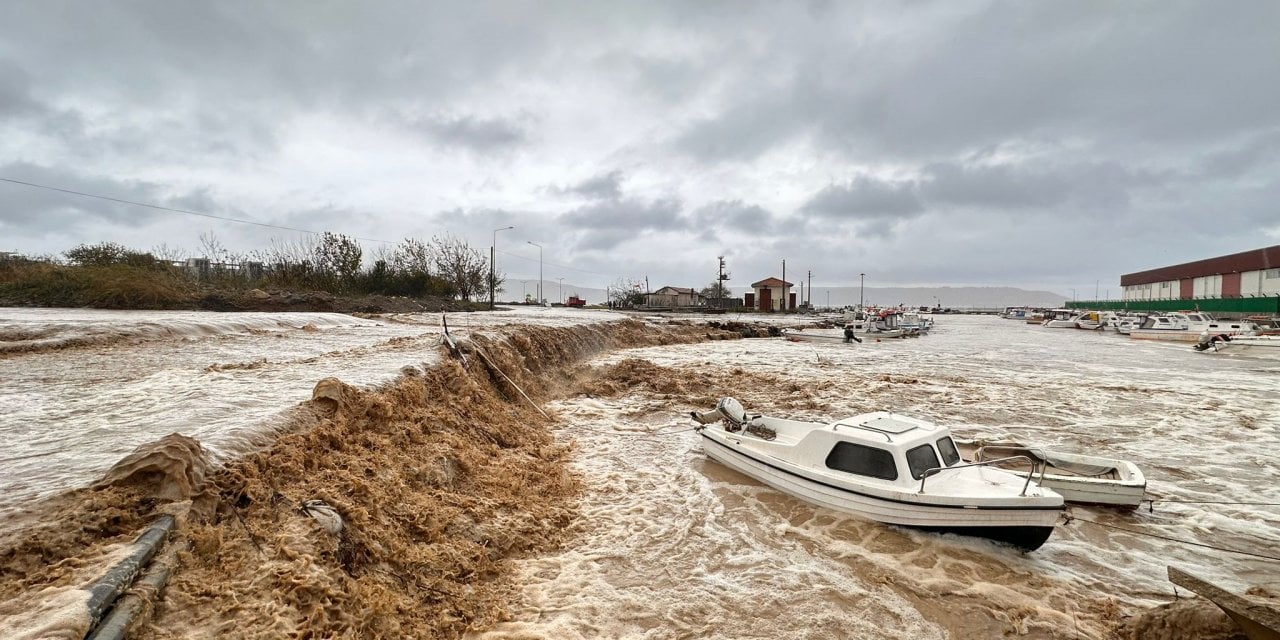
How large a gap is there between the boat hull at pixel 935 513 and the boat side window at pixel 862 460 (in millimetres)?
330

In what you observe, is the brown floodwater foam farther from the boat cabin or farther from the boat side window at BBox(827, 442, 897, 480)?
the boat side window at BBox(827, 442, 897, 480)

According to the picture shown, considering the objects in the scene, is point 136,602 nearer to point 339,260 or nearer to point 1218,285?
point 339,260

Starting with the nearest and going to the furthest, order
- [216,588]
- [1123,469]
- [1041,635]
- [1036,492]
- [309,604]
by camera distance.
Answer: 1. [216,588]
2. [309,604]
3. [1041,635]
4. [1036,492]
5. [1123,469]

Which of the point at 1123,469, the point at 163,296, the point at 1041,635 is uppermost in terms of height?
the point at 163,296

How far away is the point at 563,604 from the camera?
536 cm

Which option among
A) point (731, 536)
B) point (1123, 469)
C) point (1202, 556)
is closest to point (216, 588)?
point (731, 536)

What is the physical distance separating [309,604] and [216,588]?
1.93 feet

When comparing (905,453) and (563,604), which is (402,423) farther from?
(905,453)

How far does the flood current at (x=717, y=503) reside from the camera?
17.5ft

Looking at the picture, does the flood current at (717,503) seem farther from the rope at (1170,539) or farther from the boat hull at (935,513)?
the boat hull at (935,513)

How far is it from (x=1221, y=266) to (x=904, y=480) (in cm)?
9244

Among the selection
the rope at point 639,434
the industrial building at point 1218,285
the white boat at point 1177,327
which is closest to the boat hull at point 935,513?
the rope at point 639,434

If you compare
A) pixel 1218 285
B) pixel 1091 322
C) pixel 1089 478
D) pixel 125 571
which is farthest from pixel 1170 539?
pixel 1218 285

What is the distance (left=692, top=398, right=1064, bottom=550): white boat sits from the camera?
641cm
